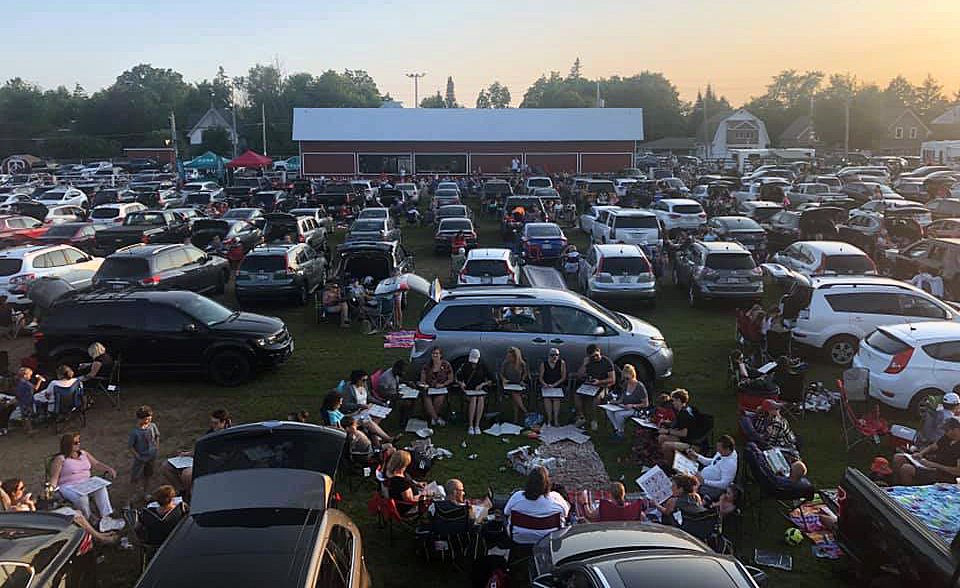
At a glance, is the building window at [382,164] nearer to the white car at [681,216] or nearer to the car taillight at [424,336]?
the white car at [681,216]

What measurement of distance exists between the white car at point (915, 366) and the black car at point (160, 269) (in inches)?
545

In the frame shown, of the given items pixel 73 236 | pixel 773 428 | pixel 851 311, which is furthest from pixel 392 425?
pixel 73 236

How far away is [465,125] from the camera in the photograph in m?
53.7

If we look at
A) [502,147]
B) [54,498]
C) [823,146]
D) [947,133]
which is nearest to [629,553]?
[54,498]

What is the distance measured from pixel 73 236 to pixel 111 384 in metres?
14.0

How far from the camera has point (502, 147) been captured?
53094 millimetres

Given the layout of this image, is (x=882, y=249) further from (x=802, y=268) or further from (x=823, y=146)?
(x=823, y=146)

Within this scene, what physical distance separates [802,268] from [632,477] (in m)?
11.0

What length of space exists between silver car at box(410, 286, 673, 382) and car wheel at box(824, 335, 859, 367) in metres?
3.52

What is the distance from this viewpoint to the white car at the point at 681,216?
26.5 metres

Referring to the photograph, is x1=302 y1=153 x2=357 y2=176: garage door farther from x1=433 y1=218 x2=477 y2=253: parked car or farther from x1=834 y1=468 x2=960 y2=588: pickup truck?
x1=834 y1=468 x2=960 y2=588: pickup truck

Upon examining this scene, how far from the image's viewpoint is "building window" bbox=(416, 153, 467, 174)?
53.5 meters

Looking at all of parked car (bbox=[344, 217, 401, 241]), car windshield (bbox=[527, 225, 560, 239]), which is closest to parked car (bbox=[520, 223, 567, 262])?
car windshield (bbox=[527, 225, 560, 239])

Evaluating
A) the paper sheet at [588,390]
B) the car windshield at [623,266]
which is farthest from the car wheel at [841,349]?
the paper sheet at [588,390]
